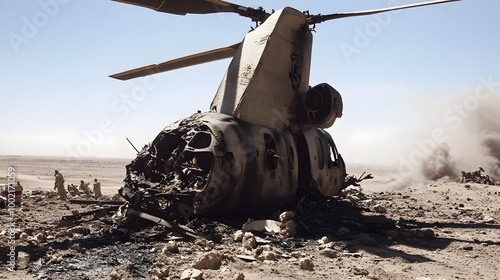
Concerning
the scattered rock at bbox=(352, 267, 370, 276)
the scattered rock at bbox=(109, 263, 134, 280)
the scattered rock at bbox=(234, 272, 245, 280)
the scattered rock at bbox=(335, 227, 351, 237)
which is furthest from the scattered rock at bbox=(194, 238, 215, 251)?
the scattered rock at bbox=(335, 227, 351, 237)

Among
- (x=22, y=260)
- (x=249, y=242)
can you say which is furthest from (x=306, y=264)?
(x=22, y=260)

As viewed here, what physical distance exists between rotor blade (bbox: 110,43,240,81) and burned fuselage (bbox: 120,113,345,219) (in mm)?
2025

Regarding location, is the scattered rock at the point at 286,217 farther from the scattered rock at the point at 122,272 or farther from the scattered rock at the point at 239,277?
the scattered rock at the point at 122,272

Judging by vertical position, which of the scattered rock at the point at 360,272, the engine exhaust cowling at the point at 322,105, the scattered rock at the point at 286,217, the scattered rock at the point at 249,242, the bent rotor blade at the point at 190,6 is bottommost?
the scattered rock at the point at 360,272

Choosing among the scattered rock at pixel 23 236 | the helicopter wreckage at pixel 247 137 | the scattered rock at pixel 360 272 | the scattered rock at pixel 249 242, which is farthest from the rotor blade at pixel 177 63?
the scattered rock at pixel 360 272

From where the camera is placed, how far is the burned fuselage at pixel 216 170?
8.30 meters

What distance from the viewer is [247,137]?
900 centimetres

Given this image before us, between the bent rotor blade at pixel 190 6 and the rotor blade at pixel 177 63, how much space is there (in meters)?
1.14

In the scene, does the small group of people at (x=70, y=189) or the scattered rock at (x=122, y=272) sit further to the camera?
the small group of people at (x=70, y=189)

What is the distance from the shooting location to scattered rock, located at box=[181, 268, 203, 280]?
5.07m

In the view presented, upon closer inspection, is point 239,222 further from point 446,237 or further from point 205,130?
point 446,237

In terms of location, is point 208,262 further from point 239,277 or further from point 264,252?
point 264,252

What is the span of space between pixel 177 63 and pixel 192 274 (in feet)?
23.1

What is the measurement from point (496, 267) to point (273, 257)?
10.7 ft
